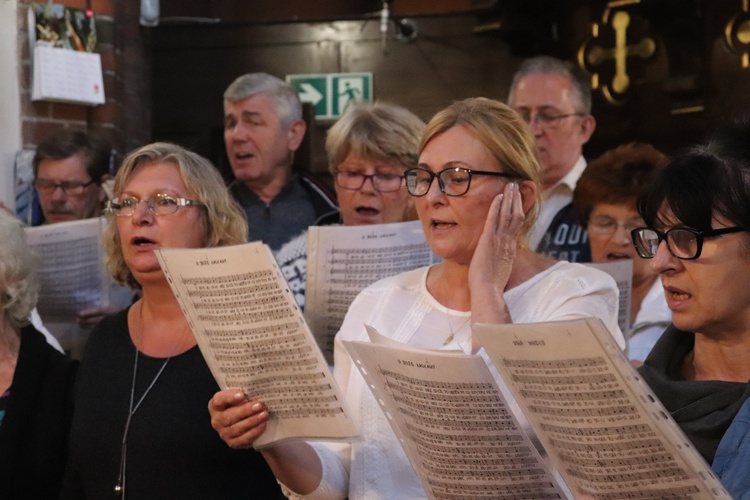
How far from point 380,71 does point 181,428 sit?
3.62 m

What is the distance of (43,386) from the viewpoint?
2.93m

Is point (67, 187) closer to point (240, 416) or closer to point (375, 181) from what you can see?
point (375, 181)

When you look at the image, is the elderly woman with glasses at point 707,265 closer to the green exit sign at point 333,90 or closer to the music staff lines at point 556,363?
the music staff lines at point 556,363

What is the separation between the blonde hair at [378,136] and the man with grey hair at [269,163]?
0.56m

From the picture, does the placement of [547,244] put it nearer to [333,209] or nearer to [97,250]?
[333,209]

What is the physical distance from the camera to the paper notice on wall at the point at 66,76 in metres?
4.48

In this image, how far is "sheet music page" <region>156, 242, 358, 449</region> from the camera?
2.12m

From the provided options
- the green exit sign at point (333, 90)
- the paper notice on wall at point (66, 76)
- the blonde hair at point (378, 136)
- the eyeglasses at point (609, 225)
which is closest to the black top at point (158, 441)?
the blonde hair at point (378, 136)

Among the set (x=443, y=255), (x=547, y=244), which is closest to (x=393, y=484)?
(x=443, y=255)

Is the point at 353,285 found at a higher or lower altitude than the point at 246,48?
lower

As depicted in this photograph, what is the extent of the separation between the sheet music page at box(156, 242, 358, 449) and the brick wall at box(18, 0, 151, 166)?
2.51 meters

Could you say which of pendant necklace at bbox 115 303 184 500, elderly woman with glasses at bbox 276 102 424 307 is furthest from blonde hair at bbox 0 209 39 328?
elderly woman with glasses at bbox 276 102 424 307

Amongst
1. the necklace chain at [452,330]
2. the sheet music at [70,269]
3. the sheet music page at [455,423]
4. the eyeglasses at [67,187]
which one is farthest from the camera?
the eyeglasses at [67,187]

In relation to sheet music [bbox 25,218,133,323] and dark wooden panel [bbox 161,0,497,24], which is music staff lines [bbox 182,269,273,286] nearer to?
sheet music [bbox 25,218,133,323]
